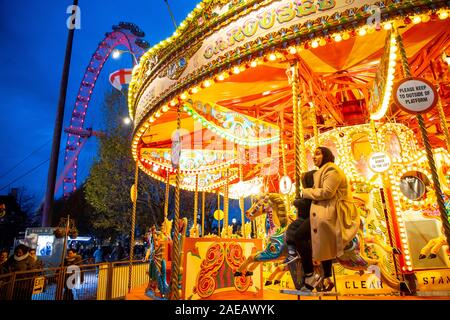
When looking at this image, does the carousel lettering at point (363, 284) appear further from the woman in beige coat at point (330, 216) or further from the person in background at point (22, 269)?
the person in background at point (22, 269)

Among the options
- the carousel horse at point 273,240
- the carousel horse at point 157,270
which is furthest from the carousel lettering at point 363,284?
the carousel horse at point 157,270

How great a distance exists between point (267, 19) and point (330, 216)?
8.75 feet

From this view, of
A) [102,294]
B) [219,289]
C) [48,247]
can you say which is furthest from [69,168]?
[219,289]

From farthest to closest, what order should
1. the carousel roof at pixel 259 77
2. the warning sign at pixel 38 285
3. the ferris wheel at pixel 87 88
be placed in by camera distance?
the ferris wheel at pixel 87 88, the warning sign at pixel 38 285, the carousel roof at pixel 259 77

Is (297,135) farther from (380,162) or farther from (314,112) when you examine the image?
(314,112)

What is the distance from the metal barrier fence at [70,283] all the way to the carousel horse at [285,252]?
3938 millimetres

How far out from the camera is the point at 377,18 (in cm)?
321

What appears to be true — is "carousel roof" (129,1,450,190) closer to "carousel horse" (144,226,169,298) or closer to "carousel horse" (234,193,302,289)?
"carousel horse" (234,193,302,289)

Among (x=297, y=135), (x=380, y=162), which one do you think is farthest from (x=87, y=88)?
(x=380, y=162)

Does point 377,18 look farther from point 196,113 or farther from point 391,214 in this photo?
point 196,113

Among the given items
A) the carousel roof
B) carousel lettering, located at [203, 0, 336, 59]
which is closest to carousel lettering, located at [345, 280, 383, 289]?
the carousel roof

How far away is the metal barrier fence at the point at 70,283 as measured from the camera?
16.4 feet

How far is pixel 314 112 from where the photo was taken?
6285mm
